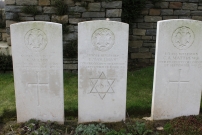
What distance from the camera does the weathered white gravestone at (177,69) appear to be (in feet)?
11.2

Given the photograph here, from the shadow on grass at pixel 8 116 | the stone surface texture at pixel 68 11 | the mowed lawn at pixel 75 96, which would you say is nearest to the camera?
the shadow on grass at pixel 8 116

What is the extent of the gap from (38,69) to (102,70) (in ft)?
3.18

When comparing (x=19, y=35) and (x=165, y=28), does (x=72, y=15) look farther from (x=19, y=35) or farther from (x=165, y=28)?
(x=165, y=28)

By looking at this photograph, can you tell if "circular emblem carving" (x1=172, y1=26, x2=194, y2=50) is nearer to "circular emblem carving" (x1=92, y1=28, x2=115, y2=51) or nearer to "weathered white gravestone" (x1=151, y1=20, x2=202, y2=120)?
"weathered white gravestone" (x1=151, y1=20, x2=202, y2=120)

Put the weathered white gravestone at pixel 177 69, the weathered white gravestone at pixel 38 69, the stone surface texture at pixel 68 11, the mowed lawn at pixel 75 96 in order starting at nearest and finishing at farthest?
the weathered white gravestone at pixel 38 69 → the weathered white gravestone at pixel 177 69 → the mowed lawn at pixel 75 96 → the stone surface texture at pixel 68 11

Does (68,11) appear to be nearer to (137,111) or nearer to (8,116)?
(8,116)

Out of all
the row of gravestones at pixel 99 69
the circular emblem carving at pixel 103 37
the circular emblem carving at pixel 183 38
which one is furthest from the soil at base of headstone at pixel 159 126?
the circular emblem carving at pixel 103 37

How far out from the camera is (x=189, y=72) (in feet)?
11.7

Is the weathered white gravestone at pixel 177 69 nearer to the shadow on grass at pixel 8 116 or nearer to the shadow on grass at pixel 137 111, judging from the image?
the shadow on grass at pixel 137 111

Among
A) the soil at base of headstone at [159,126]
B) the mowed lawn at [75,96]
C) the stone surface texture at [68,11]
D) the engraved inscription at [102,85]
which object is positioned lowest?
the soil at base of headstone at [159,126]

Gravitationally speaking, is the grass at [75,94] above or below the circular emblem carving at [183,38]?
below

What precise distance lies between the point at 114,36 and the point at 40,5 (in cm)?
295

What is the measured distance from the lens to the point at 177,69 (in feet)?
11.6

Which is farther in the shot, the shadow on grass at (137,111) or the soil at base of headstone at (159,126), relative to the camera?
the shadow on grass at (137,111)
